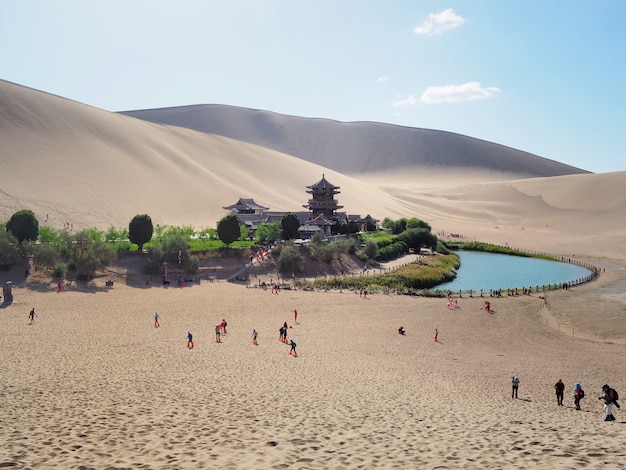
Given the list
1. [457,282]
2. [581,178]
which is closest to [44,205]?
[457,282]

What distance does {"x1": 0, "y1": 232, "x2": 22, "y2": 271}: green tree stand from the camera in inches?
1224

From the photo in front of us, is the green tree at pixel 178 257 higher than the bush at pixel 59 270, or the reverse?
the green tree at pixel 178 257

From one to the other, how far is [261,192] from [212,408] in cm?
7355

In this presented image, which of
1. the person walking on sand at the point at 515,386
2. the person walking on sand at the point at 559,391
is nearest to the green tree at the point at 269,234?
the person walking on sand at the point at 515,386

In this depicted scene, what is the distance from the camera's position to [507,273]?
44625 millimetres

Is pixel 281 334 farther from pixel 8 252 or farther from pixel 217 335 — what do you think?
pixel 8 252

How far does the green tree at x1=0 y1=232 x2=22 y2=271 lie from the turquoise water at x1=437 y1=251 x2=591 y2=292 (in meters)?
29.9

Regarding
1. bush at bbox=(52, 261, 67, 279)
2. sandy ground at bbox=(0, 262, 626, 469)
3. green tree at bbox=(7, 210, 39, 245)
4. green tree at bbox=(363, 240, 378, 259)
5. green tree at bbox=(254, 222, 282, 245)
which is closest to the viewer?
sandy ground at bbox=(0, 262, 626, 469)

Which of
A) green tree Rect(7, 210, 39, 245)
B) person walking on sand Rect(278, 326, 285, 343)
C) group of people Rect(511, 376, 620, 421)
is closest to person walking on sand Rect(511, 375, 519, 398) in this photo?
group of people Rect(511, 376, 620, 421)

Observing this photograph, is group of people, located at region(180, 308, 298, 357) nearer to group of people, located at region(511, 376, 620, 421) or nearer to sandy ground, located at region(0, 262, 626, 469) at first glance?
sandy ground, located at region(0, 262, 626, 469)

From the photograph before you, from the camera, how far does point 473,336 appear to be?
22.8 m

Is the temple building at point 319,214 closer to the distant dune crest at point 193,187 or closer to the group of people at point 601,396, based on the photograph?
the distant dune crest at point 193,187

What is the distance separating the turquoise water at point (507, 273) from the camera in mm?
38875

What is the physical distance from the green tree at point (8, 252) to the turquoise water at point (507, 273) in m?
29.9
